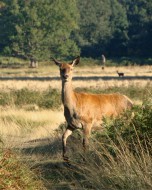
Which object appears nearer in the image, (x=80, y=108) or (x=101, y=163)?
(x=101, y=163)

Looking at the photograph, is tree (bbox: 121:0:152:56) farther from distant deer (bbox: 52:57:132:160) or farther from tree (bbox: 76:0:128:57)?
distant deer (bbox: 52:57:132:160)

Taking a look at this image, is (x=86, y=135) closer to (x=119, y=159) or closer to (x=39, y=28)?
(x=119, y=159)

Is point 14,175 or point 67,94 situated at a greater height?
point 67,94

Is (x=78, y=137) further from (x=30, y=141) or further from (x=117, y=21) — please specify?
(x=117, y=21)

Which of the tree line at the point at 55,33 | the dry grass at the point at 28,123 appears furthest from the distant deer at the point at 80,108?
the tree line at the point at 55,33

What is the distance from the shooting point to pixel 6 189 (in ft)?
30.2

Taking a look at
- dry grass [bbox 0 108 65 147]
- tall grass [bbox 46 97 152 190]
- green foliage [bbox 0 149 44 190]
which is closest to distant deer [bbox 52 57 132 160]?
tall grass [bbox 46 97 152 190]

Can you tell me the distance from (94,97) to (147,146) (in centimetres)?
349

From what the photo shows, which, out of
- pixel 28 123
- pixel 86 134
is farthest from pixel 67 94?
pixel 28 123

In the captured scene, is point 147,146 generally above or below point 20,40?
above

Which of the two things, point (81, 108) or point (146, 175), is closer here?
point (146, 175)

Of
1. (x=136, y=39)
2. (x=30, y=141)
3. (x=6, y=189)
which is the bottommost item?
(x=136, y=39)

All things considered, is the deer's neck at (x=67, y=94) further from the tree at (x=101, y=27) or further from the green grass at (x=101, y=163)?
the tree at (x=101, y=27)

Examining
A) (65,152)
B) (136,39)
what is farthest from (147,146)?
(136,39)
